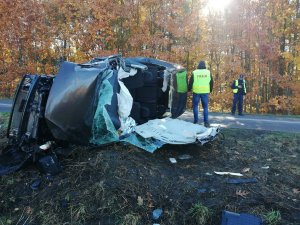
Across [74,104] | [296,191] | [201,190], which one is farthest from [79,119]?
[296,191]

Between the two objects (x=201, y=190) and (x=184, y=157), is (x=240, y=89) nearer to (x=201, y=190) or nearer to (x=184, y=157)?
(x=184, y=157)

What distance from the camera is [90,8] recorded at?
18281 millimetres

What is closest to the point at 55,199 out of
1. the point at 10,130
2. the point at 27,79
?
the point at 10,130

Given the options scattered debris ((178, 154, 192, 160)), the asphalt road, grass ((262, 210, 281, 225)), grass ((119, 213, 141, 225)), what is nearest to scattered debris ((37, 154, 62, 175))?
grass ((119, 213, 141, 225))

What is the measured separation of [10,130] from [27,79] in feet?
3.01

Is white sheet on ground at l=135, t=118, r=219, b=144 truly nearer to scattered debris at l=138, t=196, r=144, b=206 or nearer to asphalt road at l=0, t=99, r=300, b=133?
scattered debris at l=138, t=196, r=144, b=206

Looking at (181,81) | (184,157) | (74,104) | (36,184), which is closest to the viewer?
(36,184)

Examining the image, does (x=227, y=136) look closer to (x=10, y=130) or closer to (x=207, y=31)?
(x=10, y=130)

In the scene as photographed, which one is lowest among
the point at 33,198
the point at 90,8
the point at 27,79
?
the point at 33,198

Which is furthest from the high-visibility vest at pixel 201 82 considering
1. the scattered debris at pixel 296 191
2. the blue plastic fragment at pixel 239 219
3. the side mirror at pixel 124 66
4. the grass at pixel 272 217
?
the blue plastic fragment at pixel 239 219

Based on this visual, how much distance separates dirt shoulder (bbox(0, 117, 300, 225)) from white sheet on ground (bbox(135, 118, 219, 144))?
26 cm

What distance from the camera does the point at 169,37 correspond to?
63.2 feet

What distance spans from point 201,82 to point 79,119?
4.18 m

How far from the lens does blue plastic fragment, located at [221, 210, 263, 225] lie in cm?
385
